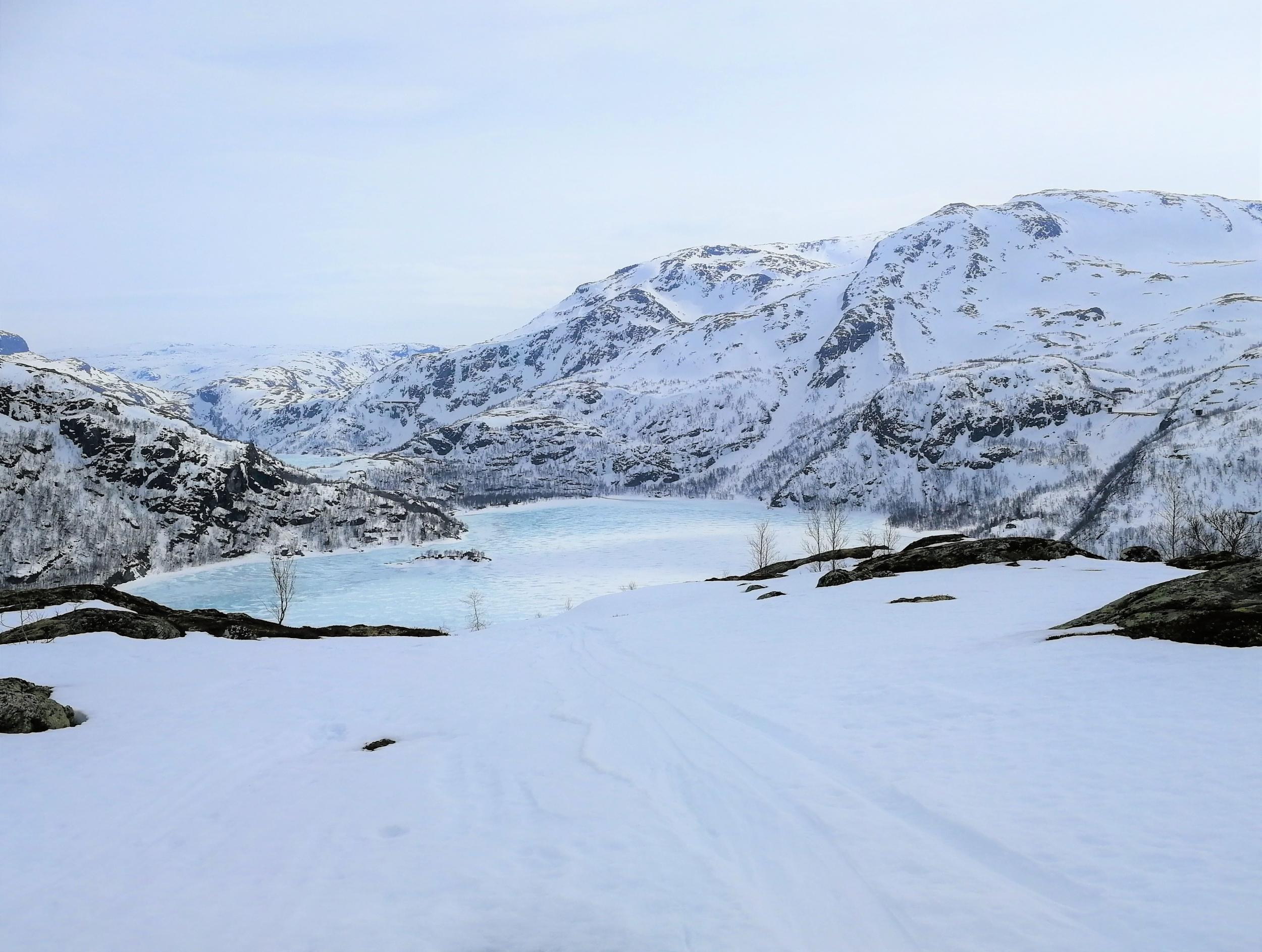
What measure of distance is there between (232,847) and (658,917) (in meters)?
5.91

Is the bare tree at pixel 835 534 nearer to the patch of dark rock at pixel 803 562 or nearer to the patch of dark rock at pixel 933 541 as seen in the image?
the patch of dark rock at pixel 803 562

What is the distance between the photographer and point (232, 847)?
8.32 m

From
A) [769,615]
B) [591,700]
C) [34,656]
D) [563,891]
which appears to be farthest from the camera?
[769,615]

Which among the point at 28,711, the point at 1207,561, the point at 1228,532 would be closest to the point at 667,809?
the point at 28,711

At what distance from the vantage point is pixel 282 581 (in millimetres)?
77938

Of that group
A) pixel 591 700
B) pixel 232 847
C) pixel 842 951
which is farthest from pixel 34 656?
pixel 842 951

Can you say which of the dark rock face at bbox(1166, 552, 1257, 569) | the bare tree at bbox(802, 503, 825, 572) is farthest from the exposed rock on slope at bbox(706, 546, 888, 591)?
the dark rock face at bbox(1166, 552, 1257, 569)

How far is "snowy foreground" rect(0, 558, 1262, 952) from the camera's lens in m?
6.33

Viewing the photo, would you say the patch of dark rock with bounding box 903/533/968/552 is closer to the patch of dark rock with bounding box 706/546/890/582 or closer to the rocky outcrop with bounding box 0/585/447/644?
the patch of dark rock with bounding box 706/546/890/582

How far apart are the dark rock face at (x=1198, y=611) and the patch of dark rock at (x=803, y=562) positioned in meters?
24.7

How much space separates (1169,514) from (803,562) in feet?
351

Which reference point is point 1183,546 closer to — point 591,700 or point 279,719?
point 591,700

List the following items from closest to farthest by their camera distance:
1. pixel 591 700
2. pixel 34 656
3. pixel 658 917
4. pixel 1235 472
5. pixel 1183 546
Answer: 1. pixel 658 917
2. pixel 591 700
3. pixel 34 656
4. pixel 1183 546
5. pixel 1235 472

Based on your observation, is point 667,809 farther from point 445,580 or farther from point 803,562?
point 445,580
